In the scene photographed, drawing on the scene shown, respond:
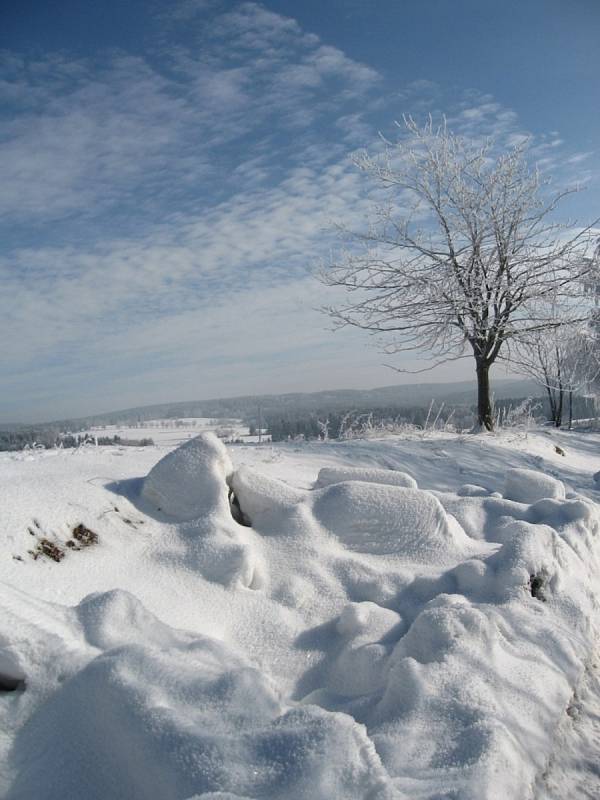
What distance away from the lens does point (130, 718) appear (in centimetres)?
204

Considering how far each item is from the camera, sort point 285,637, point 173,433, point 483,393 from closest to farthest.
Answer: point 285,637
point 483,393
point 173,433

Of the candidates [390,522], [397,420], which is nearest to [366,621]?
[390,522]

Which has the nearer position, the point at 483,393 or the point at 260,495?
the point at 260,495

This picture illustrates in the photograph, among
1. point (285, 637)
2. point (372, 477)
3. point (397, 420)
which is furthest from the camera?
point (397, 420)

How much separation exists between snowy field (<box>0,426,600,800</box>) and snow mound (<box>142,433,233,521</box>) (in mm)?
19

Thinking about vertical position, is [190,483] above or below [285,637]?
above

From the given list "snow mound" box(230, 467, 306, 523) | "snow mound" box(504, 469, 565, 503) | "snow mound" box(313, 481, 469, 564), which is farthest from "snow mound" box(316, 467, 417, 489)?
"snow mound" box(504, 469, 565, 503)

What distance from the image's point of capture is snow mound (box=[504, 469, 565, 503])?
5.53m

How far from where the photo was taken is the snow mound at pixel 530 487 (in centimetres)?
553

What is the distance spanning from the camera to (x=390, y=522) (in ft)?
13.9

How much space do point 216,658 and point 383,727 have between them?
76 cm

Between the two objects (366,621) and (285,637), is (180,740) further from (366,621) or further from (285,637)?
(366,621)

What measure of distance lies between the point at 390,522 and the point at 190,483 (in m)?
1.50

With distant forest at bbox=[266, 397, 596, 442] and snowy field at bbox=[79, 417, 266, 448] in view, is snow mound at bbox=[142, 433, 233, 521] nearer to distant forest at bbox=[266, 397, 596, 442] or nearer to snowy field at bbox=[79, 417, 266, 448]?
snowy field at bbox=[79, 417, 266, 448]
